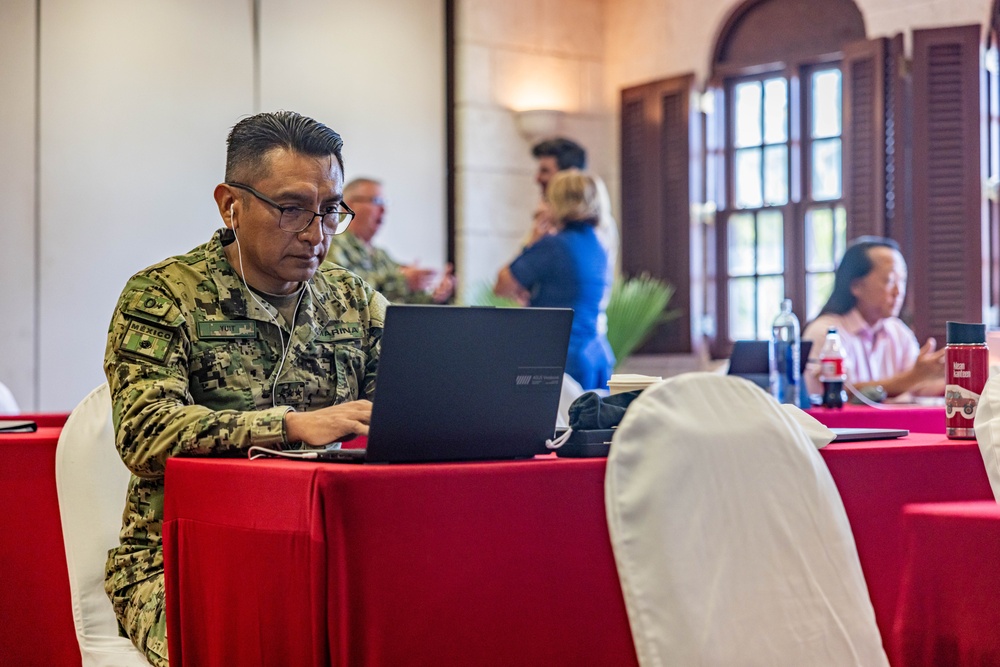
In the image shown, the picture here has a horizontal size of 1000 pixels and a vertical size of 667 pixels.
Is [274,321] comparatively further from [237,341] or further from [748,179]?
[748,179]

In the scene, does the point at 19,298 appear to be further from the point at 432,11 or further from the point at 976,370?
the point at 976,370

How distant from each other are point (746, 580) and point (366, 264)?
4.00 m

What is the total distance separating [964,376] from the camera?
218 cm

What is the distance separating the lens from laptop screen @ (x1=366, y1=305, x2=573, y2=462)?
1.46 meters

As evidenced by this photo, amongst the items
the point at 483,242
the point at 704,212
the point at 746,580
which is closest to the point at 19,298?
the point at 483,242

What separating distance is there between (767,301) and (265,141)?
546cm

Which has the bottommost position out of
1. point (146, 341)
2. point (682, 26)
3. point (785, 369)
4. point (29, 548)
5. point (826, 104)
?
point (29, 548)

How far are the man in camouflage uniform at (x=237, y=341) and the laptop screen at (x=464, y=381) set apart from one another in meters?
0.20

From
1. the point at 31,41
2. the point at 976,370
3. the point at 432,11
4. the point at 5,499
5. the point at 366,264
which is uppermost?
the point at 432,11

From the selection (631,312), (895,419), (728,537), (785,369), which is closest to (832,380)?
(785,369)

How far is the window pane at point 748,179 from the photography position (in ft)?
23.4

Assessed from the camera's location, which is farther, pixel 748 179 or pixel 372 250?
pixel 748 179

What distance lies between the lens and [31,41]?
5.95 m

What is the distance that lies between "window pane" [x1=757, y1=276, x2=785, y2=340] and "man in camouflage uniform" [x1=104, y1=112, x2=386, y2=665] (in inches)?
205
